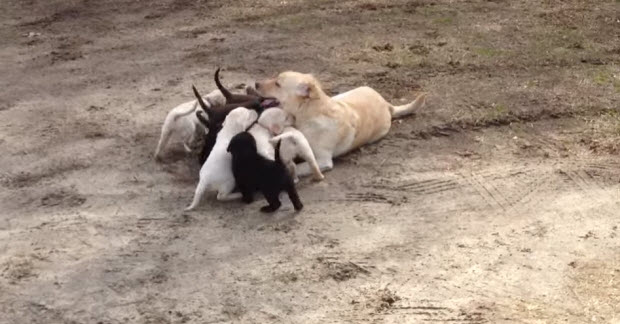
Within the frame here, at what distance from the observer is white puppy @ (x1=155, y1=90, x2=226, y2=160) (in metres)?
6.53

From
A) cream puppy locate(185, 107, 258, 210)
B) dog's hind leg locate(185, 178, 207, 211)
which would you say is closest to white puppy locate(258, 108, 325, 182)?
cream puppy locate(185, 107, 258, 210)

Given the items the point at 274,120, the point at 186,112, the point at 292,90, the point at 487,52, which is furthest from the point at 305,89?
the point at 487,52

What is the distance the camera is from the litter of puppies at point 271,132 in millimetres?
5863

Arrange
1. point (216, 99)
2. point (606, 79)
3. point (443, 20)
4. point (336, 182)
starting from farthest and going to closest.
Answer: point (443, 20) < point (606, 79) < point (216, 99) < point (336, 182)

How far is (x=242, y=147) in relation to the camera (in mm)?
5836

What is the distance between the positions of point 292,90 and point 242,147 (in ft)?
3.22

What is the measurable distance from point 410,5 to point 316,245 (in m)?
5.58

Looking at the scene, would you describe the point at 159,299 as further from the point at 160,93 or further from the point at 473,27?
the point at 473,27

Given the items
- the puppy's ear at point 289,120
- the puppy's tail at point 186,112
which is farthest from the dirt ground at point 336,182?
the puppy's ear at point 289,120

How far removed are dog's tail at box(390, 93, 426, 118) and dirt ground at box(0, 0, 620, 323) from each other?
0.07 metres

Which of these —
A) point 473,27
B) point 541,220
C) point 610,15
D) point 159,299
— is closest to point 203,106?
point 159,299

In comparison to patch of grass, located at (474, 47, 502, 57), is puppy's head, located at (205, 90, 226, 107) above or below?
above

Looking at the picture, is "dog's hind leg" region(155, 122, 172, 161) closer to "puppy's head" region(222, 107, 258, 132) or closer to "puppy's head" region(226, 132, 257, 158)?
"puppy's head" region(222, 107, 258, 132)

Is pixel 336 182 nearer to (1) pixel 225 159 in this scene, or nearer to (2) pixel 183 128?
(1) pixel 225 159
